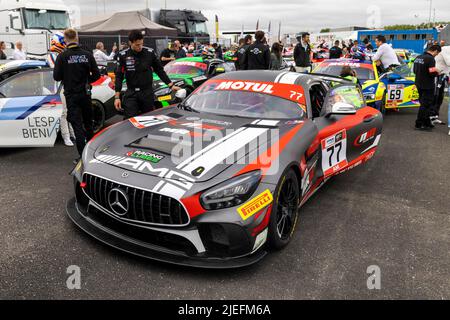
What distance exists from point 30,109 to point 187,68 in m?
4.48

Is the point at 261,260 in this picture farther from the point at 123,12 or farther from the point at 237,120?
the point at 123,12

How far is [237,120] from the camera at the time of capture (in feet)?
13.2

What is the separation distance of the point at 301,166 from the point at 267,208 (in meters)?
0.72

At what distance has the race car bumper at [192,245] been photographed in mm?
2824

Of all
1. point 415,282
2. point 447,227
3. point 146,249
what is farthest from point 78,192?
point 447,227

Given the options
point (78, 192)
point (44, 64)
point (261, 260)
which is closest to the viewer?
point (261, 260)

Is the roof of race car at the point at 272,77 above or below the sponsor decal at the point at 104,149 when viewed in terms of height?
above

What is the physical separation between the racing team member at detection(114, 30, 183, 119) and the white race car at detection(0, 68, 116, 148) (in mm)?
1128

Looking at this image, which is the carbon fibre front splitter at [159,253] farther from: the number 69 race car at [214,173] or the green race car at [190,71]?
the green race car at [190,71]

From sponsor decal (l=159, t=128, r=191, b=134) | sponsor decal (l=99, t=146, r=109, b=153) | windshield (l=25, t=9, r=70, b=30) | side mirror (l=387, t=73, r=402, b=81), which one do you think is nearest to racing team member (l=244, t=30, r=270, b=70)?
side mirror (l=387, t=73, r=402, b=81)

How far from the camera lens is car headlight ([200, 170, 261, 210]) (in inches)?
112

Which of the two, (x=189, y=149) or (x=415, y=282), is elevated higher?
(x=189, y=149)

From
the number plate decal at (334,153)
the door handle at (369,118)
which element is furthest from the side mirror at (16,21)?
the number plate decal at (334,153)

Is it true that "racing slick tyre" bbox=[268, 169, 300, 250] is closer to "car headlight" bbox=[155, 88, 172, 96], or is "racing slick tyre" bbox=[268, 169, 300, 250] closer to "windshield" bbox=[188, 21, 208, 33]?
"car headlight" bbox=[155, 88, 172, 96]
